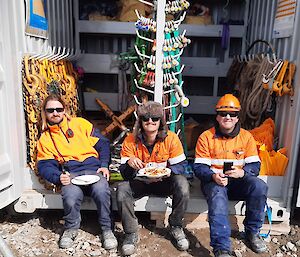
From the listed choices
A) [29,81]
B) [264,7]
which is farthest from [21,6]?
[264,7]

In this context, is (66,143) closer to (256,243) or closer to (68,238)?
(68,238)

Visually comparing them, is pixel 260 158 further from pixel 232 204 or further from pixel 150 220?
pixel 150 220

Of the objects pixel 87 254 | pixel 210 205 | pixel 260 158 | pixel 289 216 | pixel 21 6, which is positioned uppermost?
pixel 21 6

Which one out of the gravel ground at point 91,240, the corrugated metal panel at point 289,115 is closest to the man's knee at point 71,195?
the gravel ground at point 91,240

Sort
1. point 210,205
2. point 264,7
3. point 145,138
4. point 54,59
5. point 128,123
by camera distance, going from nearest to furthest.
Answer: point 210,205, point 145,138, point 54,59, point 264,7, point 128,123

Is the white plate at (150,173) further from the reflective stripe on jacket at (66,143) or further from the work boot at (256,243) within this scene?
the work boot at (256,243)

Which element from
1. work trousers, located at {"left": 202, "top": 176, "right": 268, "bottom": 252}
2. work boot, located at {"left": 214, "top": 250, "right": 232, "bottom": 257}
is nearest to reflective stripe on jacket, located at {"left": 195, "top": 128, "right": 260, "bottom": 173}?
work trousers, located at {"left": 202, "top": 176, "right": 268, "bottom": 252}

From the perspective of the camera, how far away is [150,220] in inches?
128

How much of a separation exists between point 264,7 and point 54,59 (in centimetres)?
257

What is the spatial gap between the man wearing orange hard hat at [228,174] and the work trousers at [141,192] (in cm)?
18

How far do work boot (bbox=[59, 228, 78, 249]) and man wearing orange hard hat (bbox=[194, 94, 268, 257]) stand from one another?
1130 millimetres

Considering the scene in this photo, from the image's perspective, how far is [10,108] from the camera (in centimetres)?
292

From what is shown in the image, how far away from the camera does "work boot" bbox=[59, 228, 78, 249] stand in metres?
2.81

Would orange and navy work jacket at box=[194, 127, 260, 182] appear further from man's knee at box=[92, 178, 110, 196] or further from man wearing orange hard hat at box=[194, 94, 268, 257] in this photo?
man's knee at box=[92, 178, 110, 196]
